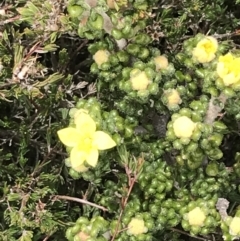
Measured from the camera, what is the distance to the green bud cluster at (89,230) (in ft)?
5.64

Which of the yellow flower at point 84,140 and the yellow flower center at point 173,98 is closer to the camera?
the yellow flower at point 84,140

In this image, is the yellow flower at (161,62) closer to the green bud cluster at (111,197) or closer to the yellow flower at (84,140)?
the yellow flower at (84,140)

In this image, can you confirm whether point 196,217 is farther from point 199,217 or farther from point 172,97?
point 172,97

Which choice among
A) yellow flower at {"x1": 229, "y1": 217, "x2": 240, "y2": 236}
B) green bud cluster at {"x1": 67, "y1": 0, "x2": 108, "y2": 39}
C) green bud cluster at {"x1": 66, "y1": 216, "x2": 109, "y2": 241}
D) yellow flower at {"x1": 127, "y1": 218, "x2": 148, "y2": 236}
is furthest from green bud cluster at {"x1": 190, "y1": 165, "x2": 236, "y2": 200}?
green bud cluster at {"x1": 67, "y1": 0, "x2": 108, "y2": 39}

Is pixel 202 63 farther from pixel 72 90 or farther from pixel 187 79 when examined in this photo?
pixel 72 90

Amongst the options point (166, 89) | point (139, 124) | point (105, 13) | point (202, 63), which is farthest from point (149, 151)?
point (105, 13)

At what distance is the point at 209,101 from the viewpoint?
1755 mm

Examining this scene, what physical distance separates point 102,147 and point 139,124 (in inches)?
16.5

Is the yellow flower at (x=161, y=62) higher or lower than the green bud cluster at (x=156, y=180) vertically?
higher

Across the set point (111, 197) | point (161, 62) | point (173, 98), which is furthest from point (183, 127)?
point (111, 197)

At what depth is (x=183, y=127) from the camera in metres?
1.60

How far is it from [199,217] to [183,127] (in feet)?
1.08

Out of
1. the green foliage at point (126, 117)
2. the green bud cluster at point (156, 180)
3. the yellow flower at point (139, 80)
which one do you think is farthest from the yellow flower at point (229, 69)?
the green bud cluster at point (156, 180)

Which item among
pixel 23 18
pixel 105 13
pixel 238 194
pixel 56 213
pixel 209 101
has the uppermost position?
pixel 105 13
